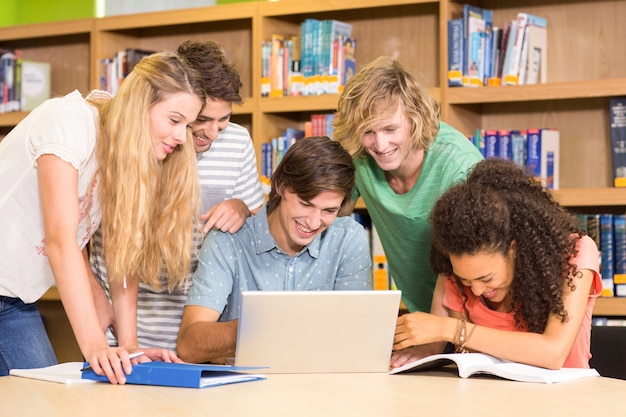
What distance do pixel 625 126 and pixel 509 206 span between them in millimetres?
1676

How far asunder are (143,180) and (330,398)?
693mm

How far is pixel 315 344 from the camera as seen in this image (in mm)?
1763

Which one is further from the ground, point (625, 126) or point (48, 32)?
point (48, 32)

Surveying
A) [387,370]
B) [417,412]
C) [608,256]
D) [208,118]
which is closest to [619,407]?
[417,412]

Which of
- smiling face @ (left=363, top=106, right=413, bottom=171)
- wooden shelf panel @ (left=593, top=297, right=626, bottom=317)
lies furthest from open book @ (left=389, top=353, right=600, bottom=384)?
wooden shelf panel @ (left=593, top=297, right=626, bottom=317)

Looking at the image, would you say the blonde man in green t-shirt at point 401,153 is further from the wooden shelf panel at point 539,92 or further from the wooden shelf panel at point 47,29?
the wooden shelf panel at point 47,29

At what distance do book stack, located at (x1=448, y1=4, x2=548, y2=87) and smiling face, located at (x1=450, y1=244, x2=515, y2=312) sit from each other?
67.3 inches

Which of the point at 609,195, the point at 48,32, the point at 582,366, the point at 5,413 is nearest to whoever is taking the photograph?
the point at 5,413

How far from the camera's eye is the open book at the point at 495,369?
1709mm

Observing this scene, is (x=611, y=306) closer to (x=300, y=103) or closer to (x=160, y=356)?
(x=300, y=103)

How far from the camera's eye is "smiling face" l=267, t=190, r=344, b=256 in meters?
2.03

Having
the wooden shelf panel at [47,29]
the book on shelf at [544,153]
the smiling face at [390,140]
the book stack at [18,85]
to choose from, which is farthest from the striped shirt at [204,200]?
the book stack at [18,85]

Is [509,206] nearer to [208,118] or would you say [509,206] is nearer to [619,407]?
[619,407]

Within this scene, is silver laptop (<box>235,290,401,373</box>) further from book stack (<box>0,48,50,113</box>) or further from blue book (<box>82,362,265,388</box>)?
book stack (<box>0,48,50,113</box>)
